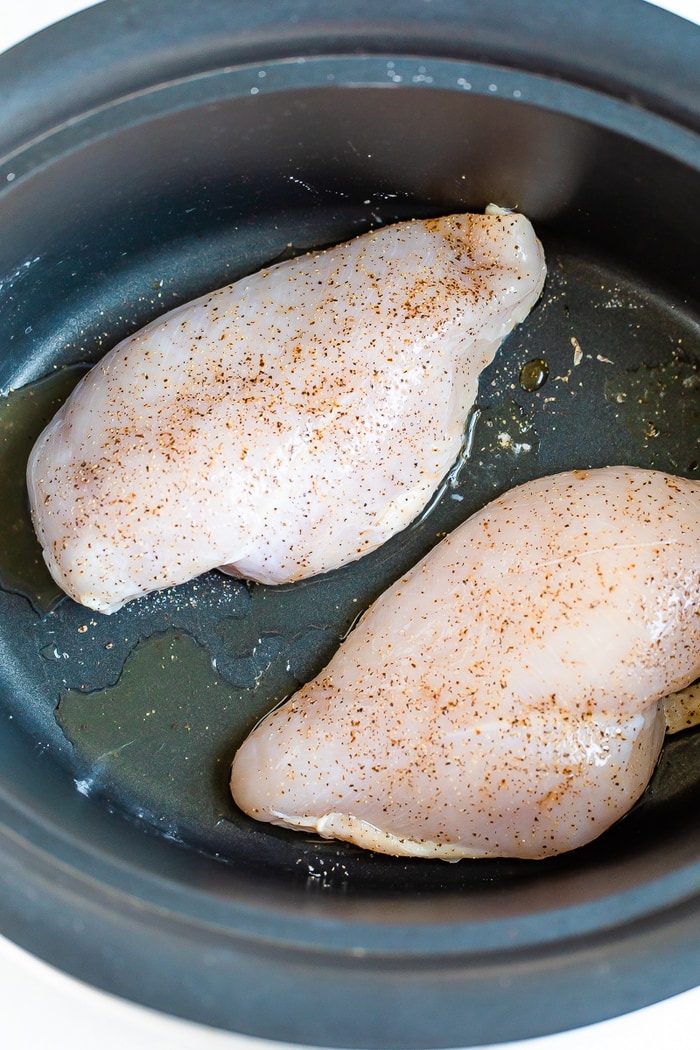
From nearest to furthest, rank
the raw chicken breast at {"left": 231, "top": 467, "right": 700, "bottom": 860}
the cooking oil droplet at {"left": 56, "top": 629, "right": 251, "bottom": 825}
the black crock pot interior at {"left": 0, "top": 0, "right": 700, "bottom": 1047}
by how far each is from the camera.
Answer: the black crock pot interior at {"left": 0, "top": 0, "right": 700, "bottom": 1047} → the raw chicken breast at {"left": 231, "top": 467, "right": 700, "bottom": 860} → the cooking oil droplet at {"left": 56, "top": 629, "right": 251, "bottom": 825}

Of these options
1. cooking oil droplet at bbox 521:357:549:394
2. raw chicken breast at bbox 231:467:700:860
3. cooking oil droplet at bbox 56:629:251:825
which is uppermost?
cooking oil droplet at bbox 521:357:549:394

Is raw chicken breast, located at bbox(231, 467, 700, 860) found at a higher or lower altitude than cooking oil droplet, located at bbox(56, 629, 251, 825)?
higher

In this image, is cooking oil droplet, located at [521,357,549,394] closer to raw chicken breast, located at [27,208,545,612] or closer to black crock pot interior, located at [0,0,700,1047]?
black crock pot interior, located at [0,0,700,1047]

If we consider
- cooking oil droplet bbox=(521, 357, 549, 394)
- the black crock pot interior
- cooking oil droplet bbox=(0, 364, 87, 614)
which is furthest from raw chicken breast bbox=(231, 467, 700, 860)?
cooking oil droplet bbox=(0, 364, 87, 614)

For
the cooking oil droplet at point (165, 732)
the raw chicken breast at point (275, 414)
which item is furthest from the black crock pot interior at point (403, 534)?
the raw chicken breast at point (275, 414)

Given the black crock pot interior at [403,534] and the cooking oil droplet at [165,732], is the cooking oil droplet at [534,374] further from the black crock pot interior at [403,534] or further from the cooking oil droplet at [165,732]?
the cooking oil droplet at [165,732]

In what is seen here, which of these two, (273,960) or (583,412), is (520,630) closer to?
(583,412)

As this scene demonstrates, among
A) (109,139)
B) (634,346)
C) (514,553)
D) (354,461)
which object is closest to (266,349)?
(354,461)

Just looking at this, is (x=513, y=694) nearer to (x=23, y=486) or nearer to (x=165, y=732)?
(x=165, y=732)
